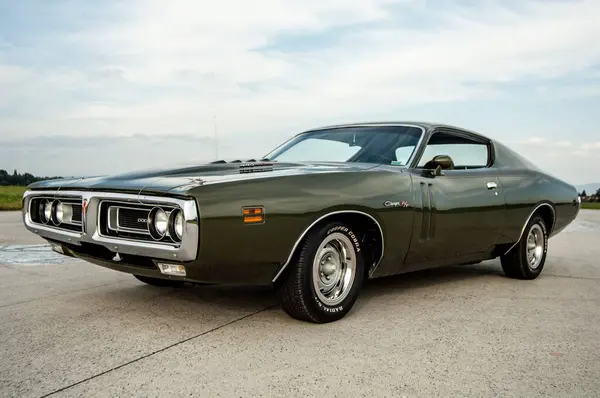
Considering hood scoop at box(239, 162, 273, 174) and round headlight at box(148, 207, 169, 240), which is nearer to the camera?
round headlight at box(148, 207, 169, 240)

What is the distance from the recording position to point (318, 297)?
388 cm

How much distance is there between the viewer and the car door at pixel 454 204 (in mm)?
4625

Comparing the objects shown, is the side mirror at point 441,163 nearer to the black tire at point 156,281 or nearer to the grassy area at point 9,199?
the black tire at point 156,281

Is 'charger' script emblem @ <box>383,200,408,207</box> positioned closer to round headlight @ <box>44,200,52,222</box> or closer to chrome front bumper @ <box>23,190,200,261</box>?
chrome front bumper @ <box>23,190,200,261</box>

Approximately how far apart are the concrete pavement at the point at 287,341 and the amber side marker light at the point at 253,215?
0.68 m

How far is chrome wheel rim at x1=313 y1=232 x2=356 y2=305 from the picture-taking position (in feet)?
12.9

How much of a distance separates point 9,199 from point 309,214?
807 inches

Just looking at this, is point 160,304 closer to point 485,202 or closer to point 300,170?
point 300,170

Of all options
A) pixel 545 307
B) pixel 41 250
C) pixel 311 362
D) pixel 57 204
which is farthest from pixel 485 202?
pixel 41 250

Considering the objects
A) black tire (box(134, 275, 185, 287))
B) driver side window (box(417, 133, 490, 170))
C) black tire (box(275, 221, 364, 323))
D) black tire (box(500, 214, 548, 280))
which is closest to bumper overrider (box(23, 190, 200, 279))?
black tire (box(275, 221, 364, 323))

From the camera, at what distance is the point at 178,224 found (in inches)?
135

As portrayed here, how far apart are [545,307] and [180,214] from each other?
284 cm

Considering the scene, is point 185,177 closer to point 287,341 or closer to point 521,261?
point 287,341

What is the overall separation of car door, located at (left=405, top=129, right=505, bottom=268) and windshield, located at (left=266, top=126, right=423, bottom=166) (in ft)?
0.55
